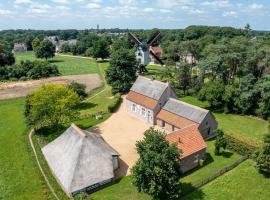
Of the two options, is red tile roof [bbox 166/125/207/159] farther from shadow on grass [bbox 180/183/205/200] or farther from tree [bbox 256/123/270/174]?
tree [bbox 256/123/270/174]

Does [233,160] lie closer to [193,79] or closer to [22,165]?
[22,165]

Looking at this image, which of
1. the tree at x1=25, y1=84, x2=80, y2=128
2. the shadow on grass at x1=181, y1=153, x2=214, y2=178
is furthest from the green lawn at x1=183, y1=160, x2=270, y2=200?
the tree at x1=25, y1=84, x2=80, y2=128

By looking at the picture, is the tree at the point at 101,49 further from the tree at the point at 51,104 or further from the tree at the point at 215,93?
the tree at the point at 51,104

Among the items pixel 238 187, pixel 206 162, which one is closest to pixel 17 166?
pixel 206 162

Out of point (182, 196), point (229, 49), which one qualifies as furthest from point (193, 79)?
point (182, 196)

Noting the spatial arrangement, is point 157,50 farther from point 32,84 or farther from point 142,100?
point 142,100

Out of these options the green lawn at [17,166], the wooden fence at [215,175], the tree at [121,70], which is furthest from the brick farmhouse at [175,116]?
the green lawn at [17,166]
